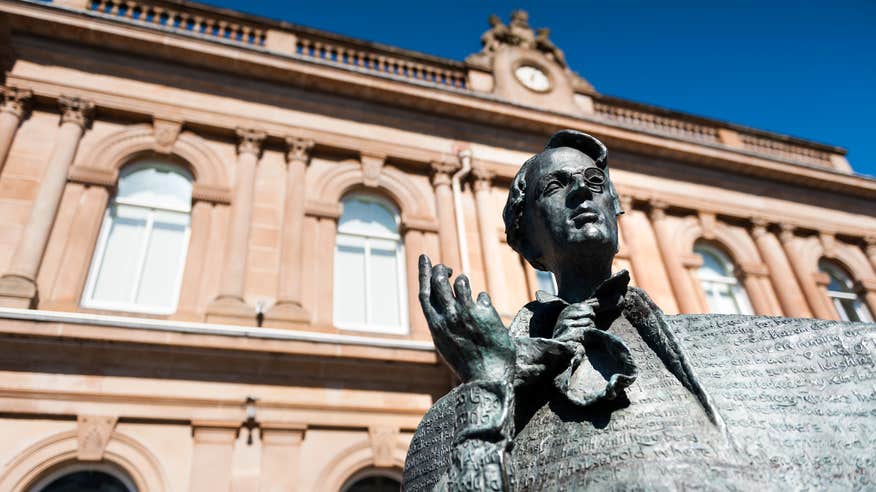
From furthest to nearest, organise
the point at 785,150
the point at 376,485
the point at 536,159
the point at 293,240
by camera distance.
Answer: the point at 785,150
the point at 293,240
the point at 376,485
the point at 536,159

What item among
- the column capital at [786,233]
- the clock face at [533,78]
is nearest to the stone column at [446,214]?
the clock face at [533,78]

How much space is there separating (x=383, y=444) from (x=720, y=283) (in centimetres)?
959

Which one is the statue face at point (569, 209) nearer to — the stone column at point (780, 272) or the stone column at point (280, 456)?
the stone column at point (280, 456)

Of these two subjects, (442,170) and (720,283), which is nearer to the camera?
(442,170)

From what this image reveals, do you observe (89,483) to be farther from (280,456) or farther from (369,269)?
(369,269)

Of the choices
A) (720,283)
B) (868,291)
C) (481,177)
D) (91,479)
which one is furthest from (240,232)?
(868,291)

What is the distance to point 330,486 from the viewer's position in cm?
793

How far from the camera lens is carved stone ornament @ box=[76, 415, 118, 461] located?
717 centimetres

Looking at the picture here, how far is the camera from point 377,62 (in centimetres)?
1322

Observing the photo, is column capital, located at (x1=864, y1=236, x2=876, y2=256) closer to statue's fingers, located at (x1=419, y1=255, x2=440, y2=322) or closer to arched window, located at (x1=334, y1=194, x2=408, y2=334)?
arched window, located at (x1=334, y1=194, x2=408, y2=334)

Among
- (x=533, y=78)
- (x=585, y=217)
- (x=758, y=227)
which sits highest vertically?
(x=533, y=78)

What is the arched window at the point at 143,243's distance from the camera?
349 inches

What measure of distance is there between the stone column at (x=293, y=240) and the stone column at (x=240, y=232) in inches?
21.7

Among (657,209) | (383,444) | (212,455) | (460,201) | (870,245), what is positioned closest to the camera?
(212,455)
